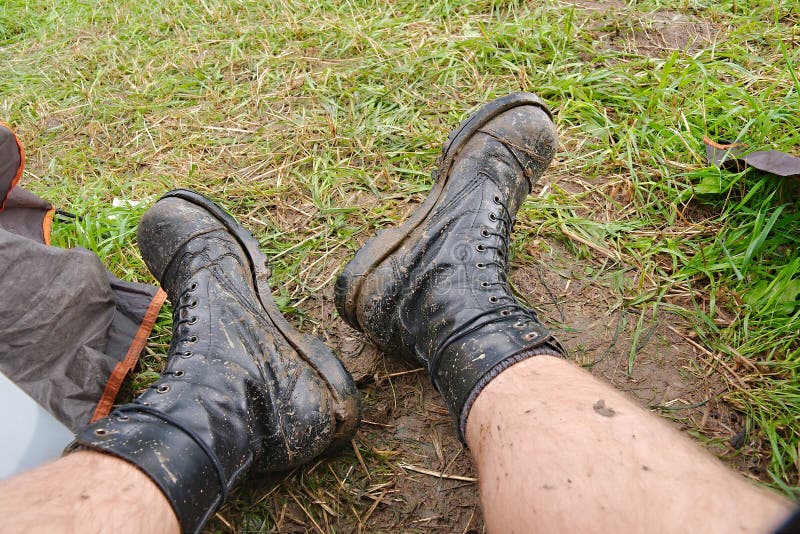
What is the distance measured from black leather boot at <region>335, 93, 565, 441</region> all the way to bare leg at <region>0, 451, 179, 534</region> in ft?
2.29

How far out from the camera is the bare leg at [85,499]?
952mm

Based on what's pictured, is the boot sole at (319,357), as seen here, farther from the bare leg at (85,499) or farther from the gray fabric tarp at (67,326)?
the bare leg at (85,499)

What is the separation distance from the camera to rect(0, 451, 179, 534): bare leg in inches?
37.5

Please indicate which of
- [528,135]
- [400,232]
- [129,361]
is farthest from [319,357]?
[528,135]

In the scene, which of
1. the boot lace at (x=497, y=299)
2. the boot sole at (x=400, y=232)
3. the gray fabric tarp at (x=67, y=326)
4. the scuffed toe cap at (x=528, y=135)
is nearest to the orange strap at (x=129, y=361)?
the gray fabric tarp at (x=67, y=326)

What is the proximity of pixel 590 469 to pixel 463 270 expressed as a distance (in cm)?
71

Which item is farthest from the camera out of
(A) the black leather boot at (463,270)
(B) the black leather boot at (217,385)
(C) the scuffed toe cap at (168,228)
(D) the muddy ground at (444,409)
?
(C) the scuffed toe cap at (168,228)

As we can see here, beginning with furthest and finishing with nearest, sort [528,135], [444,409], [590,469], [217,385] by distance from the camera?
[528,135] → [444,409] → [217,385] → [590,469]

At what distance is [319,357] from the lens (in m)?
1.63

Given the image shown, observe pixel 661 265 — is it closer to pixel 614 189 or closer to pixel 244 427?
pixel 614 189

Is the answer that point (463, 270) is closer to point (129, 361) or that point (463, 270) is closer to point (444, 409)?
point (444, 409)

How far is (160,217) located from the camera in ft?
6.12

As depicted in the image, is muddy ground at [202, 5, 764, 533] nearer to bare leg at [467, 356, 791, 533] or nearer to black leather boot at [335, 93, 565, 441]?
black leather boot at [335, 93, 565, 441]

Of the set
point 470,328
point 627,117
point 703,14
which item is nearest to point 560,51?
point 627,117
